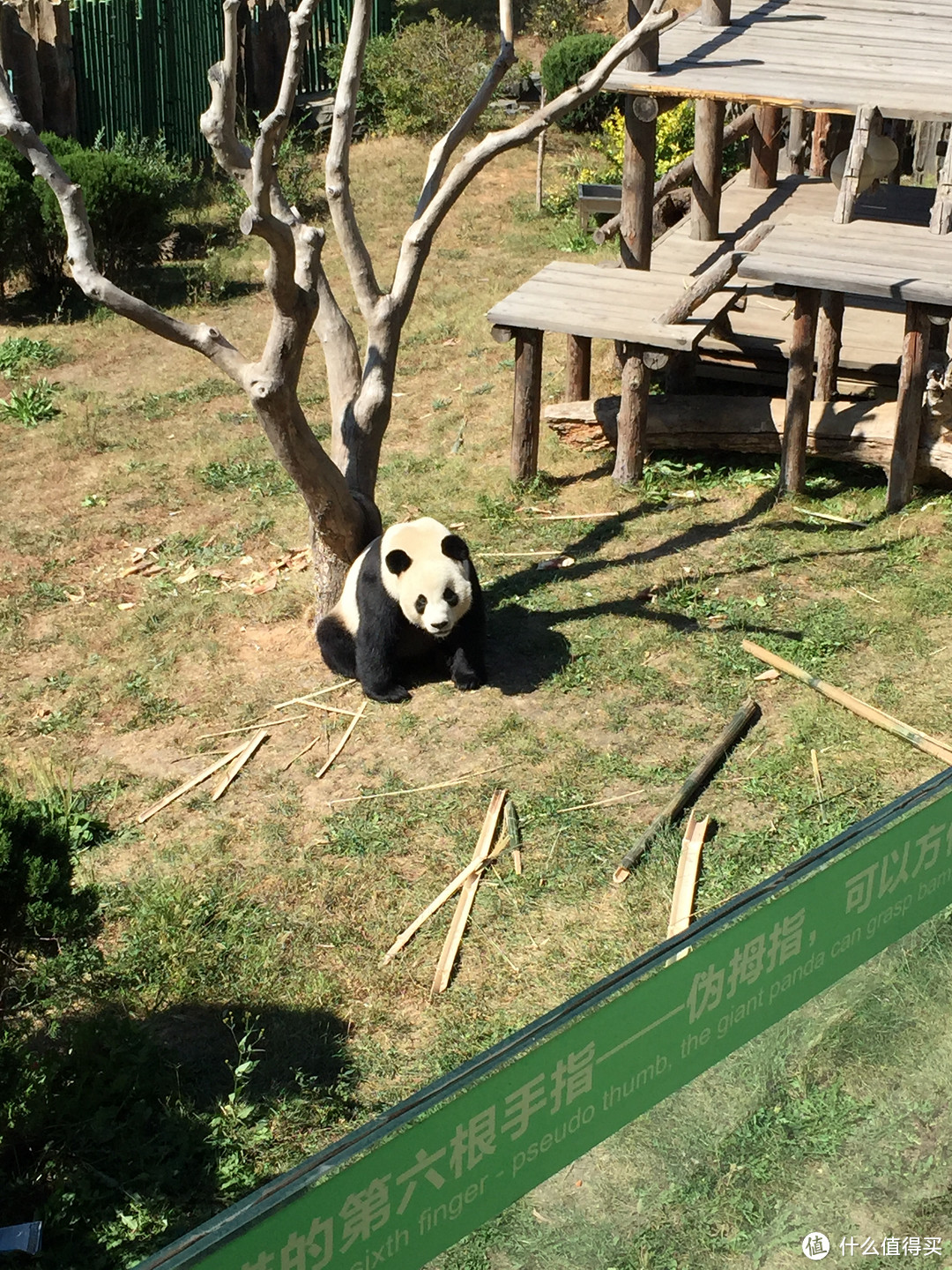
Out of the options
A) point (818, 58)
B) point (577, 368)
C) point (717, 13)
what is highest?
point (717, 13)

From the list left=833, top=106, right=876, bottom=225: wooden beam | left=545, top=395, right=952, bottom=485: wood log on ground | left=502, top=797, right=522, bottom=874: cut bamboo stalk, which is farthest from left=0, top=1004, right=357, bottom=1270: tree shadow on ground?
left=833, top=106, right=876, bottom=225: wooden beam

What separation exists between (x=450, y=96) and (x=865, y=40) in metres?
8.39

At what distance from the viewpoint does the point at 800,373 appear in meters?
8.61

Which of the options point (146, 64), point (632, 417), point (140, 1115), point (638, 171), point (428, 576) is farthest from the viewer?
point (146, 64)

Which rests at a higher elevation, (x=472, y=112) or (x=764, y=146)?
(x=472, y=112)

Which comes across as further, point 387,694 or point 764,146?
point 764,146

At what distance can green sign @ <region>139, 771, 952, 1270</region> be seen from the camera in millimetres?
2158

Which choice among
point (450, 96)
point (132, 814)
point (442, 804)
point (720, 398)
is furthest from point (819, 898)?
point (450, 96)

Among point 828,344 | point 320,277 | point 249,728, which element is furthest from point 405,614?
point 828,344

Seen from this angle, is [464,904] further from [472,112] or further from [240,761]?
[472,112]

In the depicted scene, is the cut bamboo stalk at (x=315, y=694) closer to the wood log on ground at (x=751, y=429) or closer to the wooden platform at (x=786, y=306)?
the wood log on ground at (x=751, y=429)

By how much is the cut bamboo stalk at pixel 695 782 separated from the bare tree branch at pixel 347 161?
3073 mm

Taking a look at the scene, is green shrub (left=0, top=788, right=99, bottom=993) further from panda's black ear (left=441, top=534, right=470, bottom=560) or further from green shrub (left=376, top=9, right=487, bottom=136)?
green shrub (left=376, top=9, right=487, bottom=136)

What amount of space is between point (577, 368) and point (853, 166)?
2.34 metres
